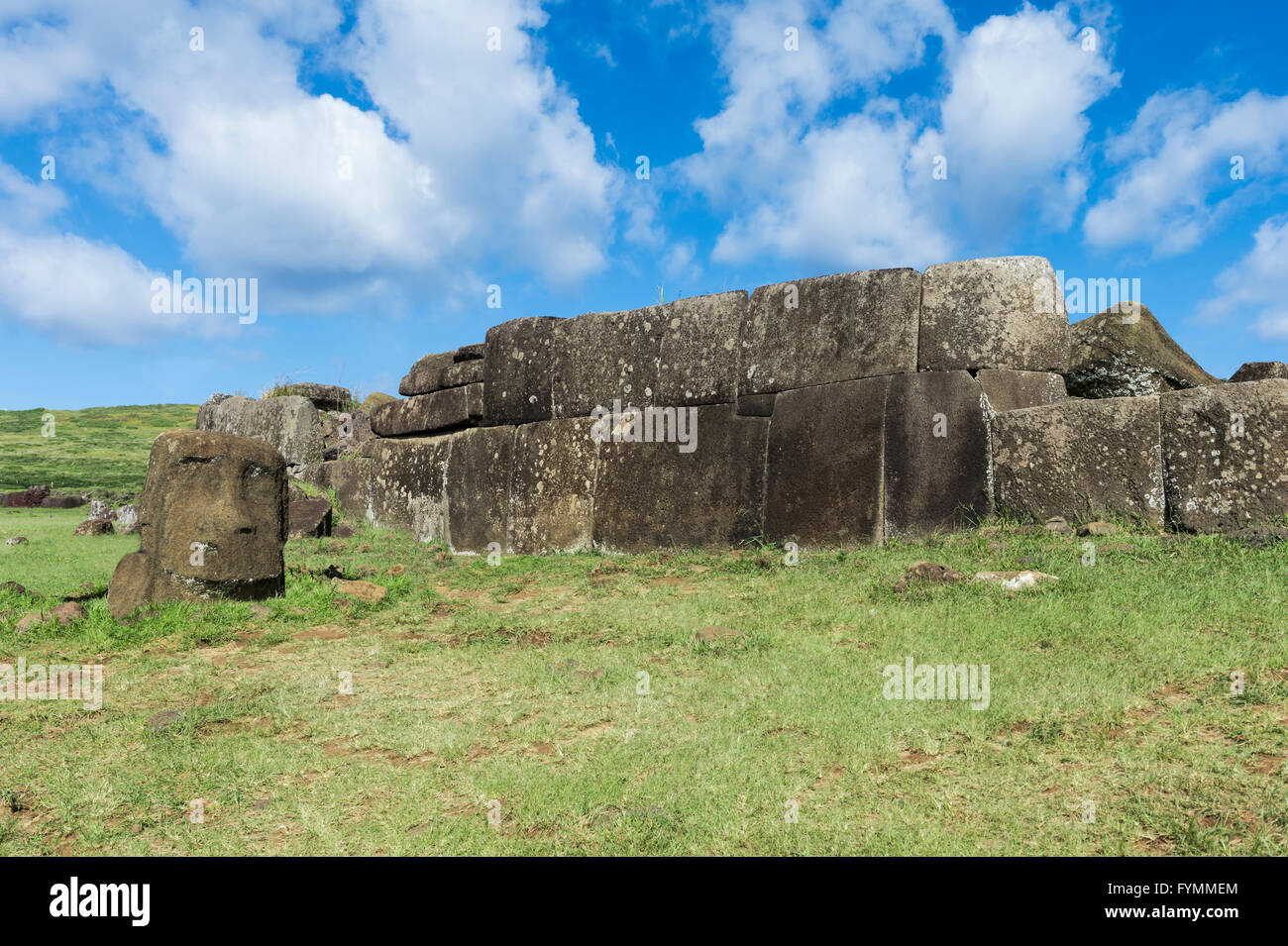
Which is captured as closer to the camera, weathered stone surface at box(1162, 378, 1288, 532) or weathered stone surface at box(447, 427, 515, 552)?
weathered stone surface at box(1162, 378, 1288, 532)

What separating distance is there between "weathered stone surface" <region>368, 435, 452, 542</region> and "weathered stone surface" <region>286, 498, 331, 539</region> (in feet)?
3.12

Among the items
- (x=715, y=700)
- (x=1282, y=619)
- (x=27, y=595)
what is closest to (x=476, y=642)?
(x=715, y=700)

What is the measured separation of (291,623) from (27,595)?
2.03 metres

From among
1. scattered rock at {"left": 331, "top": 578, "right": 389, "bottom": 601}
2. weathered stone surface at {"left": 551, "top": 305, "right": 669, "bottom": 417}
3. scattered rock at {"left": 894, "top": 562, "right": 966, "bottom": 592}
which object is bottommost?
scattered rock at {"left": 331, "top": 578, "right": 389, "bottom": 601}

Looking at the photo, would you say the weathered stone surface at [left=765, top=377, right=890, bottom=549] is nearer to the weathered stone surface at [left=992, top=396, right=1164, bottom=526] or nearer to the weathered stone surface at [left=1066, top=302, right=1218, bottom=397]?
the weathered stone surface at [left=992, top=396, right=1164, bottom=526]

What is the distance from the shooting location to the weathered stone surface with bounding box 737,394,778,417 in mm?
7527

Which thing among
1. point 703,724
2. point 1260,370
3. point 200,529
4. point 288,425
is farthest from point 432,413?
point 1260,370

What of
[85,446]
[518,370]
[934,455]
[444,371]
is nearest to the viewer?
[934,455]

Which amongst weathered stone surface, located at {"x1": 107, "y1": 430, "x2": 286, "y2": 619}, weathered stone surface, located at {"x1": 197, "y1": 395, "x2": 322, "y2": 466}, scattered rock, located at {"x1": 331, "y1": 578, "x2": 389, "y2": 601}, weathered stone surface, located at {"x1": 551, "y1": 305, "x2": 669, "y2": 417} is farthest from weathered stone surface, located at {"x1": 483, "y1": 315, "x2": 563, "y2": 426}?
weathered stone surface, located at {"x1": 197, "y1": 395, "x2": 322, "y2": 466}

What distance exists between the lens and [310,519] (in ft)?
→ 32.1

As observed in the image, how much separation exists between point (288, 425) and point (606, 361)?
8052 millimetres

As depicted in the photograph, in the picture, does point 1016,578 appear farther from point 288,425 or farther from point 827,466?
point 288,425

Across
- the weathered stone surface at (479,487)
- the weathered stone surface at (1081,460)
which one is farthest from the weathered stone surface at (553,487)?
the weathered stone surface at (1081,460)

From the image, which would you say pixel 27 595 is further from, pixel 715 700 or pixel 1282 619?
pixel 1282 619
